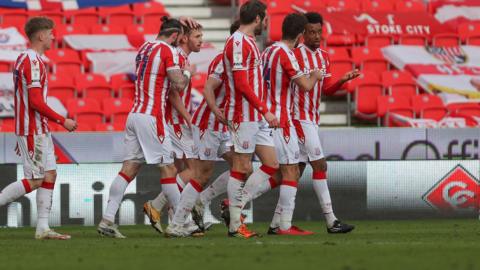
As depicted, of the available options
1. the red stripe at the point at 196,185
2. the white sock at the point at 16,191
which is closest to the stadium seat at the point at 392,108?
the red stripe at the point at 196,185

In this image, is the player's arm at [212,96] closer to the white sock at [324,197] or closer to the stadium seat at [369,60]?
the white sock at [324,197]

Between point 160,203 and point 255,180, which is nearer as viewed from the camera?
point 255,180

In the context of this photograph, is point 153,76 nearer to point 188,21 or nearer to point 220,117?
point 220,117

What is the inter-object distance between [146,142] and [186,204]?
66cm

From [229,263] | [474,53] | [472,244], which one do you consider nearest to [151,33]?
[474,53]

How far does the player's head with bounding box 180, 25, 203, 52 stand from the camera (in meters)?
11.6

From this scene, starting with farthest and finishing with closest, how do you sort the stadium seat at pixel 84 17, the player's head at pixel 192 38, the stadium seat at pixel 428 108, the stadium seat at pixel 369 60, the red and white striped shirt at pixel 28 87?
1. the stadium seat at pixel 84 17
2. the stadium seat at pixel 369 60
3. the stadium seat at pixel 428 108
4. the player's head at pixel 192 38
5. the red and white striped shirt at pixel 28 87

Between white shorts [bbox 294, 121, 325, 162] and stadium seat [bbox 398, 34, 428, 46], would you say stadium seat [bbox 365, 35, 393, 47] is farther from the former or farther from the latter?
white shorts [bbox 294, 121, 325, 162]

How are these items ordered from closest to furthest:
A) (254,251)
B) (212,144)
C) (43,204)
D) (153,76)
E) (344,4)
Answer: (254,251) → (43,204) → (153,76) → (212,144) → (344,4)

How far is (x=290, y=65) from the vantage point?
35.6ft

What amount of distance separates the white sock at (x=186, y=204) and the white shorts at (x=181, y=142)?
104 cm

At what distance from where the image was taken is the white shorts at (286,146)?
10945 millimetres

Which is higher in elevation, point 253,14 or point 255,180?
point 253,14

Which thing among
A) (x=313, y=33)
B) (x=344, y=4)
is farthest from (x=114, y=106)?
(x=313, y=33)
